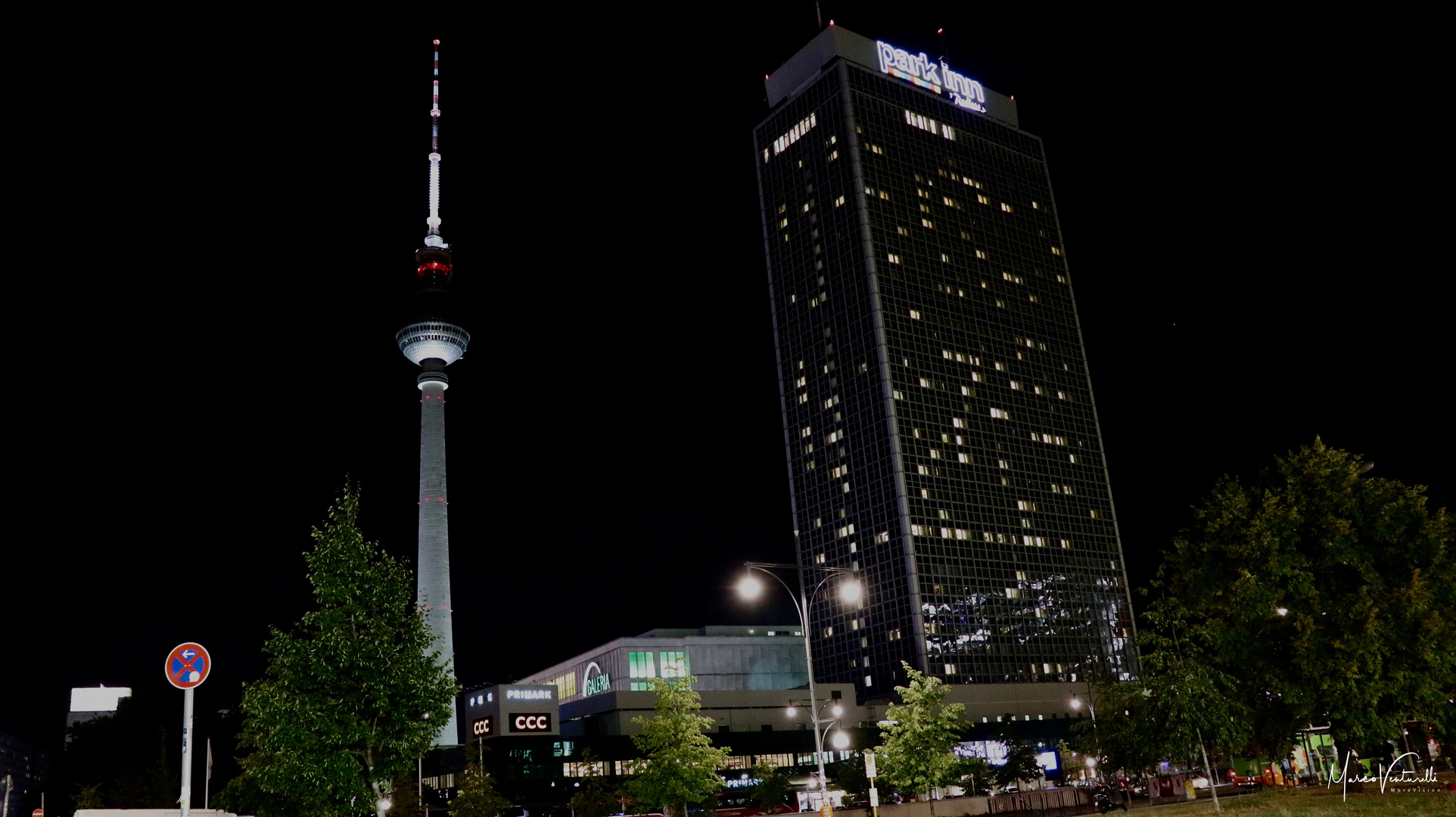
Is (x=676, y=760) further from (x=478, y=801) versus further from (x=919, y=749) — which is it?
(x=478, y=801)

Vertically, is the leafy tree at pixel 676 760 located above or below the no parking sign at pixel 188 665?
below

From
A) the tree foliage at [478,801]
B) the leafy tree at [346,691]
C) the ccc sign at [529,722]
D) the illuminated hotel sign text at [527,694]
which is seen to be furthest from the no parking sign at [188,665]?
the illuminated hotel sign text at [527,694]

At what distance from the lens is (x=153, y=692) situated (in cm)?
13425

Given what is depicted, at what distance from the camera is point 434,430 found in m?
182

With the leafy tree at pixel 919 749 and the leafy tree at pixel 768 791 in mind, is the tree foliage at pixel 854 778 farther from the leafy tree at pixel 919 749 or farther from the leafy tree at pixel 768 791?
the leafy tree at pixel 768 791

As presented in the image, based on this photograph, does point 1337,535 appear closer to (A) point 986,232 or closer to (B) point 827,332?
(B) point 827,332

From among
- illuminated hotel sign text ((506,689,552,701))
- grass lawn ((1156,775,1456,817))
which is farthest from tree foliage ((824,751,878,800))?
illuminated hotel sign text ((506,689,552,701))

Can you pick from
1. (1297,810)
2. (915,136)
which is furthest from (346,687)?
(915,136)

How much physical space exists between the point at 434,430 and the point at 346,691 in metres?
152

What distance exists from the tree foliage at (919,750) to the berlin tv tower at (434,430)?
106 meters

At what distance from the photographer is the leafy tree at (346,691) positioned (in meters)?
34.2

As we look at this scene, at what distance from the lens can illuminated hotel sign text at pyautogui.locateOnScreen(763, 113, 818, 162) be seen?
191 metres

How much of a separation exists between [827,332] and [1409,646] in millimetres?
136118

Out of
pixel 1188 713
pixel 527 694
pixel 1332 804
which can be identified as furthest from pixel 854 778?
pixel 527 694
